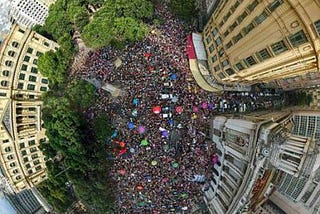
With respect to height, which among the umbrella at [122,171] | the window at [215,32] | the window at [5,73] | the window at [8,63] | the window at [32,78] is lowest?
the umbrella at [122,171]

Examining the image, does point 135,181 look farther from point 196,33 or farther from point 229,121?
point 196,33

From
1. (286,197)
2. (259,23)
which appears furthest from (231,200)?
(259,23)

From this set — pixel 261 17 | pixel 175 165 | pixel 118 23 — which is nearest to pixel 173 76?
pixel 118 23

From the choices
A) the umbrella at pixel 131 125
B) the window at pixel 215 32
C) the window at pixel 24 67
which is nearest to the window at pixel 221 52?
the window at pixel 215 32

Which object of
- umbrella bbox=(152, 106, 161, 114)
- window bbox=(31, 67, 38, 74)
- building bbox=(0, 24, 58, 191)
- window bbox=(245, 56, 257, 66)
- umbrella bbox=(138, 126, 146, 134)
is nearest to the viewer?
window bbox=(245, 56, 257, 66)

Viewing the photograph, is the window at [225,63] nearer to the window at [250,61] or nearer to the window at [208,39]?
the window at [208,39]

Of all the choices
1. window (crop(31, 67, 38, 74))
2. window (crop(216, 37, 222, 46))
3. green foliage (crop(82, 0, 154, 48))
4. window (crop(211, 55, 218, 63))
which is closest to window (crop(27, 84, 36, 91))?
window (crop(31, 67, 38, 74))

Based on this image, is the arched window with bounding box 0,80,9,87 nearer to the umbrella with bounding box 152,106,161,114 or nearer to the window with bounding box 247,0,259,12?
the umbrella with bounding box 152,106,161,114
